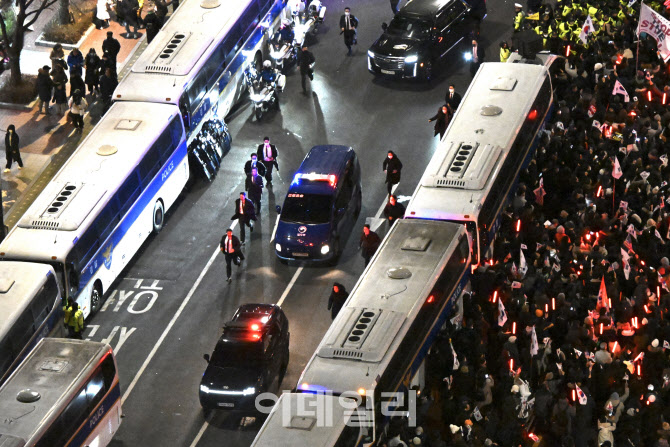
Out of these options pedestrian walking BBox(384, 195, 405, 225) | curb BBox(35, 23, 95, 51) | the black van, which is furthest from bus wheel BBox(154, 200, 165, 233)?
curb BBox(35, 23, 95, 51)

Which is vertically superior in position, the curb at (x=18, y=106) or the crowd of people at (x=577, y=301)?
the crowd of people at (x=577, y=301)

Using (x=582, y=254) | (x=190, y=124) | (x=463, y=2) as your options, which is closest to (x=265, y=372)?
(x=582, y=254)

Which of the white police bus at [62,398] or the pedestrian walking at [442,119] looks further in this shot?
the pedestrian walking at [442,119]

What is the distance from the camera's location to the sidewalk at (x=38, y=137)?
4375 centimetres

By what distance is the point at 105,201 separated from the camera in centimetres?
3872

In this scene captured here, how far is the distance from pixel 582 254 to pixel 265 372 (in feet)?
26.0

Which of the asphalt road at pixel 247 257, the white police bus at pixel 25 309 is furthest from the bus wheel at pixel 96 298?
the white police bus at pixel 25 309

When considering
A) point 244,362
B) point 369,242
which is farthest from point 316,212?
point 244,362

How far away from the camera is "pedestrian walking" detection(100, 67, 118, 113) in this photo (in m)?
46.7

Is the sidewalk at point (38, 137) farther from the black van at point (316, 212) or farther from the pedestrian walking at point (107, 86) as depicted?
the black van at point (316, 212)

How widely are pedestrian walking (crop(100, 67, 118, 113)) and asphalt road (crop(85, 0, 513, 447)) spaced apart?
12.5ft

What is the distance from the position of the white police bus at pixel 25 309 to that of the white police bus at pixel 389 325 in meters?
7.66

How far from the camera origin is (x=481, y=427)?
30.3 m

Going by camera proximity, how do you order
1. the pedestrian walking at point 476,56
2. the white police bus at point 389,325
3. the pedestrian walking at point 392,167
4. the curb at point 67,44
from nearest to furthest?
the white police bus at point 389,325 < the pedestrian walking at point 392,167 < the pedestrian walking at point 476,56 < the curb at point 67,44
